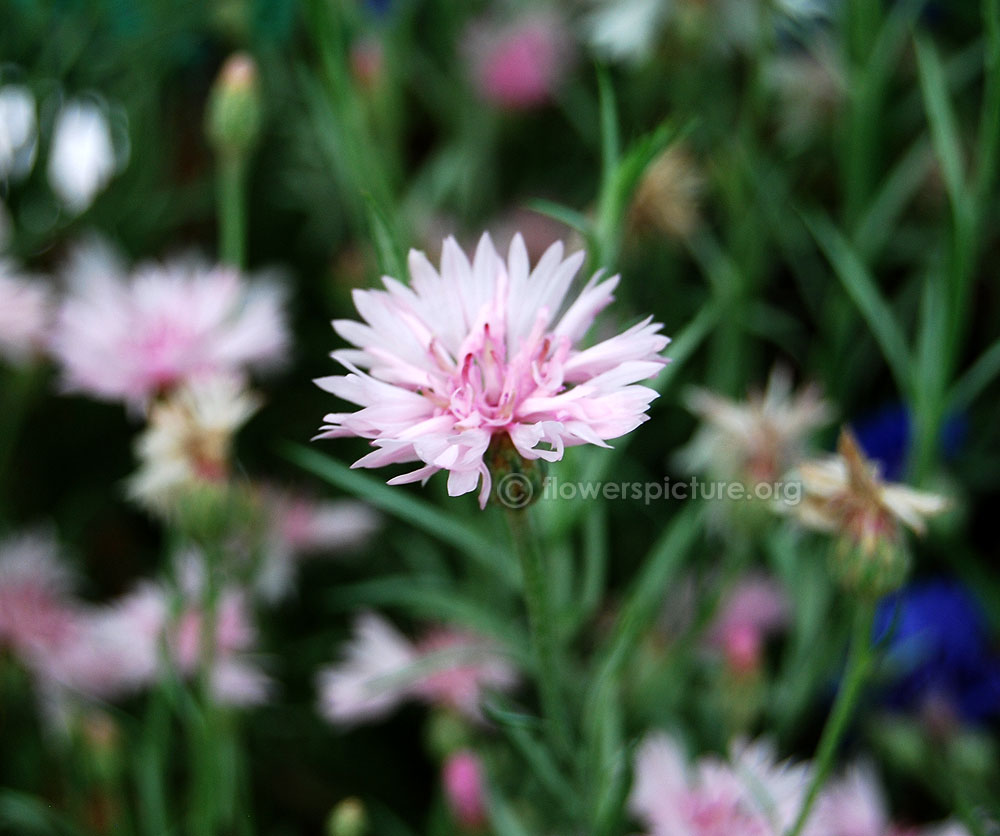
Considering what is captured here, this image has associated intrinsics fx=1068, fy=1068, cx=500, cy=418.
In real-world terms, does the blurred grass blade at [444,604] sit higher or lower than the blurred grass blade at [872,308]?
lower

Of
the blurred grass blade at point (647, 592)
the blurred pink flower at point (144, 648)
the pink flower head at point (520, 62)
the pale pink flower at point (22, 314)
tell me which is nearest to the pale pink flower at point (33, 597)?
the blurred pink flower at point (144, 648)

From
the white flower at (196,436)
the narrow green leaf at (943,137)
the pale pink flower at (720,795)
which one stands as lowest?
the pale pink flower at (720,795)

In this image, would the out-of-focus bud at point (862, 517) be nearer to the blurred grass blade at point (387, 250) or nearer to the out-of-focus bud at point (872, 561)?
the out-of-focus bud at point (872, 561)

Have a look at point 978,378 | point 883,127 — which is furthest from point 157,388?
point 883,127

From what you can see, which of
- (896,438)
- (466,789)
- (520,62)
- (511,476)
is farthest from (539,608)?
(520,62)

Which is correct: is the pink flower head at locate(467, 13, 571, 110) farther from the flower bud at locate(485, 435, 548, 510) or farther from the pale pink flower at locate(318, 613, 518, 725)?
the flower bud at locate(485, 435, 548, 510)

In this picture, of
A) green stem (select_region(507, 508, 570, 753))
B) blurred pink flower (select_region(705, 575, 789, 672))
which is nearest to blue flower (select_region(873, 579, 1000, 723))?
blurred pink flower (select_region(705, 575, 789, 672))

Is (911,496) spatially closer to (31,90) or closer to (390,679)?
(390,679)
